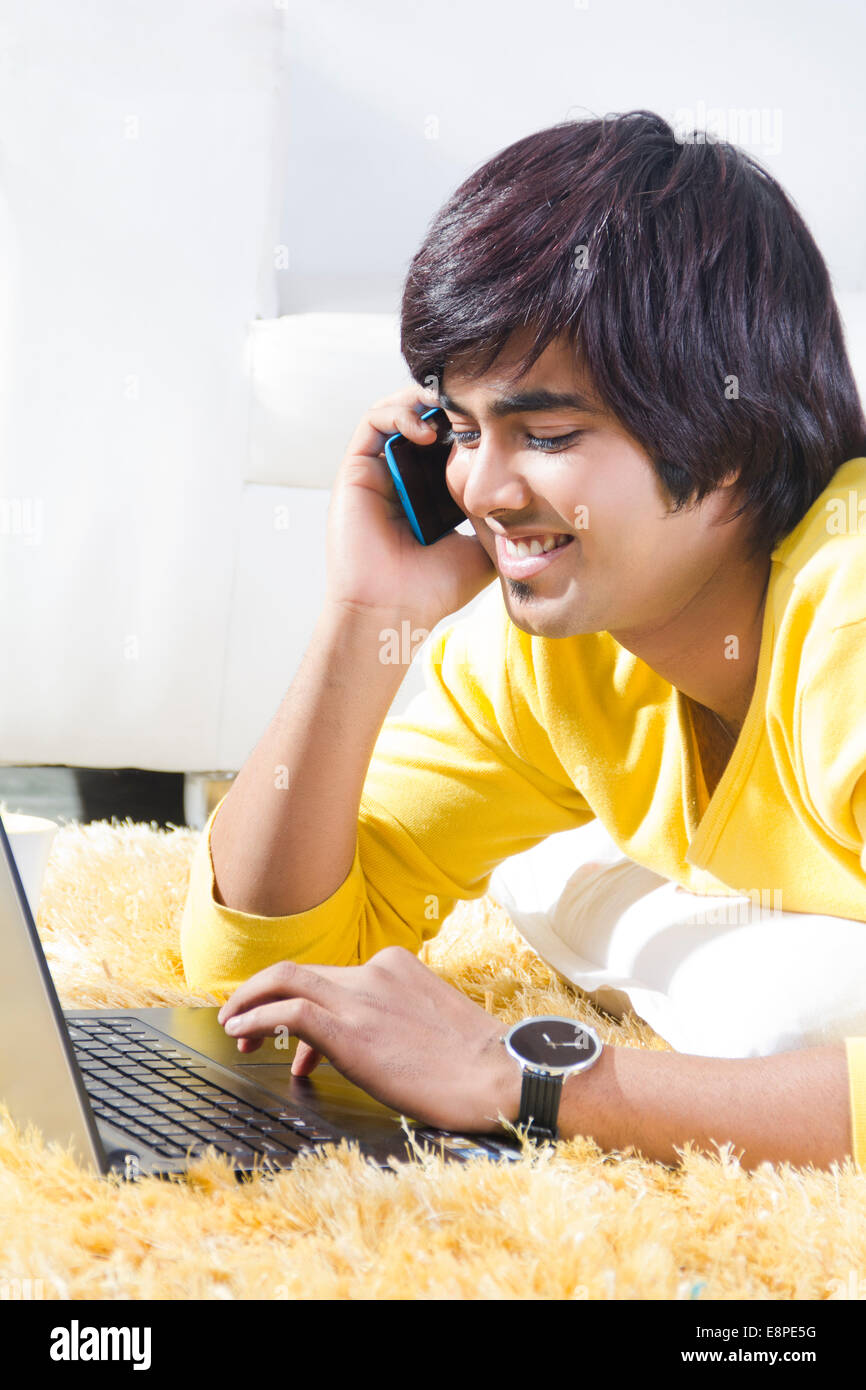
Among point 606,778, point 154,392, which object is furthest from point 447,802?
point 154,392

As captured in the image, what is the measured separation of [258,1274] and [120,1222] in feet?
0.19

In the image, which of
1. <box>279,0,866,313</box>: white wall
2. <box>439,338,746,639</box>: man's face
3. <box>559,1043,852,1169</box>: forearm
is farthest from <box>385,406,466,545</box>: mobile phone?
<box>279,0,866,313</box>: white wall

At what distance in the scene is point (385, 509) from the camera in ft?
3.12

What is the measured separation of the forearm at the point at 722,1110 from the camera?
602 mm


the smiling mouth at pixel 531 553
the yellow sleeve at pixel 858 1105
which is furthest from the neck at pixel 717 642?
the yellow sleeve at pixel 858 1105

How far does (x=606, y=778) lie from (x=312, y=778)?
22 cm

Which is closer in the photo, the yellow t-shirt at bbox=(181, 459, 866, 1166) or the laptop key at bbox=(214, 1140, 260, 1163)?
the laptop key at bbox=(214, 1140, 260, 1163)

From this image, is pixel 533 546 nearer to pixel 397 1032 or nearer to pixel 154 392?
pixel 397 1032

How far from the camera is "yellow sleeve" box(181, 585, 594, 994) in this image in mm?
960

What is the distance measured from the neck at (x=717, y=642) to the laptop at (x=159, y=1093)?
35 cm

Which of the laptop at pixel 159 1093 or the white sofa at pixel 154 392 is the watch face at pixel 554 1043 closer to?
the laptop at pixel 159 1093

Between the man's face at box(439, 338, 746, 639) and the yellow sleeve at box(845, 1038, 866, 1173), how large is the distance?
0.97ft

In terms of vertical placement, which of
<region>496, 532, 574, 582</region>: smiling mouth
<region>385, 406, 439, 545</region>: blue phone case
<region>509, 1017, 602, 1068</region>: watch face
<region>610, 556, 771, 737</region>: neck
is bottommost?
<region>509, 1017, 602, 1068</region>: watch face

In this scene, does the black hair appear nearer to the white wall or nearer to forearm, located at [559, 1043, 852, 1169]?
forearm, located at [559, 1043, 852, 1169]
